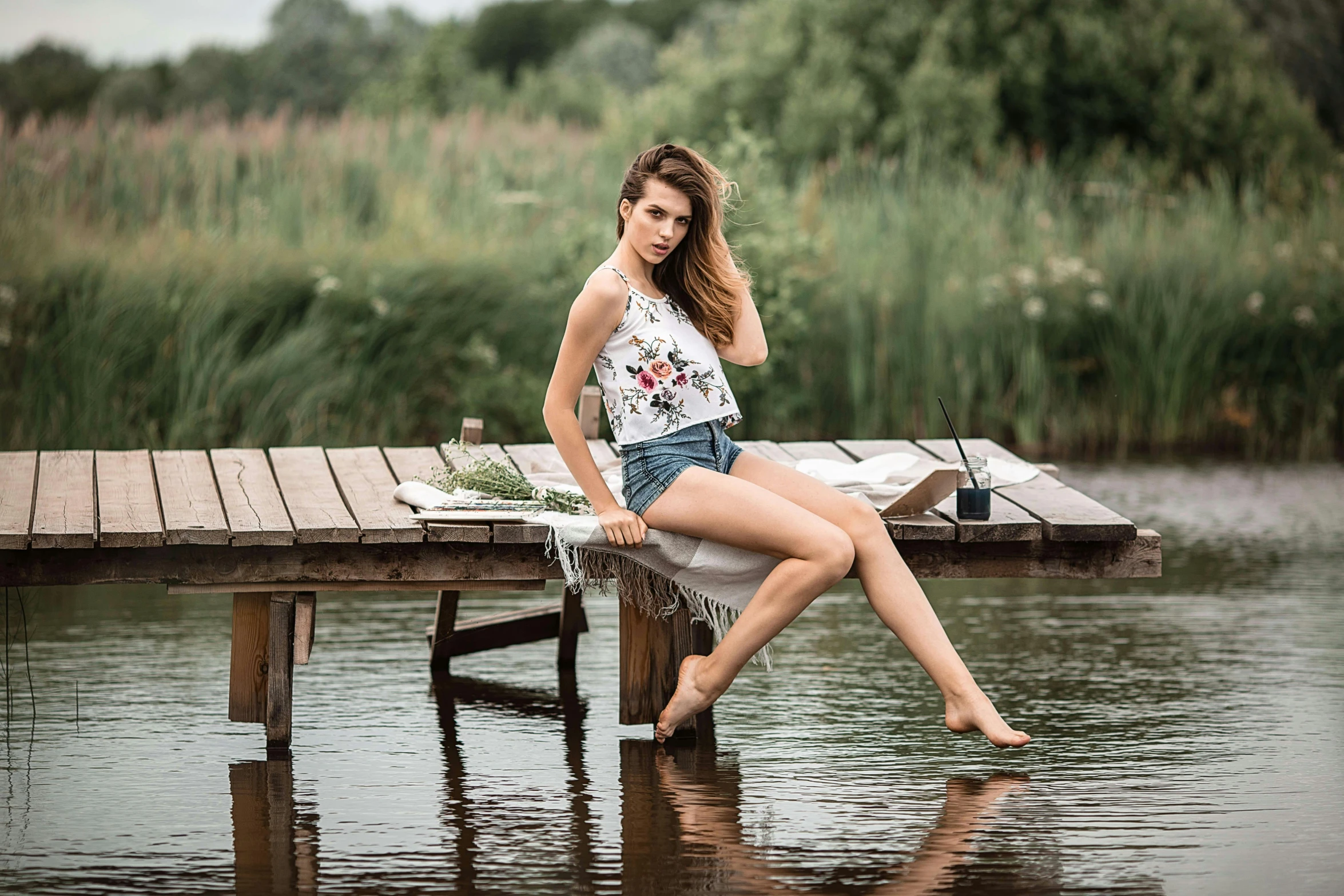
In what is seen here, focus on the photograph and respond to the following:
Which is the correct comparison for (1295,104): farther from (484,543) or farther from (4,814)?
(4,814)

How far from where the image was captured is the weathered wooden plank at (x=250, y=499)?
495cm

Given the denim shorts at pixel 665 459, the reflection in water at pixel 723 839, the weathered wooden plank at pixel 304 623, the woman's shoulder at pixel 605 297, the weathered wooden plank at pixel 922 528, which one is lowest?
the reflection in water at pixel 723 839

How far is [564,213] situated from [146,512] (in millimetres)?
7322

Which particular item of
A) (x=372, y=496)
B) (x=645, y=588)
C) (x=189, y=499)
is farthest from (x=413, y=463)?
(x=645, y=588)

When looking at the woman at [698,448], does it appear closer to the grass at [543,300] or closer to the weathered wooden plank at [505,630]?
the weathered wooden plank at [505,630]

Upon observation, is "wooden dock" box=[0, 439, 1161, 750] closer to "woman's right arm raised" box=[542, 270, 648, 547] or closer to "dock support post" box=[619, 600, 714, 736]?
"dock support post" box=[619, 600, 714, 736]

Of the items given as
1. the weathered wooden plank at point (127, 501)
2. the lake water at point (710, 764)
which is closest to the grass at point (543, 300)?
the lake water at point (710, 764)

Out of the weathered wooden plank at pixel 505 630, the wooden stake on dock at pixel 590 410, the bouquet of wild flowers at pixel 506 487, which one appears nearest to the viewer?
the bouquet of wild flowers at pixel 506 487

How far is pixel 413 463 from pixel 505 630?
65cm

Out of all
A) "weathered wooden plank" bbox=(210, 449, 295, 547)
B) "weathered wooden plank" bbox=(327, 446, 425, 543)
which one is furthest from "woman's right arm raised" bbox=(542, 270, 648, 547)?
"weathered wooden plank" bbox=(210, 449, 295, 547)

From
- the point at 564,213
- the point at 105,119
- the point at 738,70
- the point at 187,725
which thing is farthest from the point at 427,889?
the point at 738,70

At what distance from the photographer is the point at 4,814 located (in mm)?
4488

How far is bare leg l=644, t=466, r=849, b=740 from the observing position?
4844 millimetres

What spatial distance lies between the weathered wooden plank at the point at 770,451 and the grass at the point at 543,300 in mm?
2946
